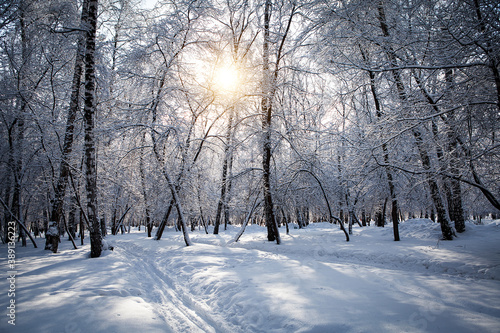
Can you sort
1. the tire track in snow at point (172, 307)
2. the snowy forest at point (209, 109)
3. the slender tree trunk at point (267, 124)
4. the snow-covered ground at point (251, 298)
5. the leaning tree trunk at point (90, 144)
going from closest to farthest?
1. the snow-covered ground at point (251, 298)
2. the tire track in snow at point (172, 307)
3. the snowy forest at point (209, 109)
4. the leaning tree trunk at point (90, 144)
5. the slender tree trunk at point (267, 124)

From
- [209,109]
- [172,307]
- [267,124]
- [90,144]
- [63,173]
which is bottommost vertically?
[172,307]

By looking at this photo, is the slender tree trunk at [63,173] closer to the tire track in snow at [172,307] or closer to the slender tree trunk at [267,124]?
the tire track in snow at [172,307]

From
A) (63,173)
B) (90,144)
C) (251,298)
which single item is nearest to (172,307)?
(251,298)

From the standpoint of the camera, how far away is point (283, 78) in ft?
36.7

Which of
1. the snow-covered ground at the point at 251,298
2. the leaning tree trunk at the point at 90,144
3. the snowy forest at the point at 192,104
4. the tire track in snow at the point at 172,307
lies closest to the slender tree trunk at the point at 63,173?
the snowy forest at the point at 192,104

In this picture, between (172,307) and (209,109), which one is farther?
(209,109)

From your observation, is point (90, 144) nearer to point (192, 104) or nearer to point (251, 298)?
point (192, 104)

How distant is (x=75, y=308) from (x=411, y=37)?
823 centimetres

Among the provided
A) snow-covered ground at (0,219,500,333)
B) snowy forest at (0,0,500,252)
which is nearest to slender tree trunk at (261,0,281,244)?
snowy forest at (0,0,500,252)

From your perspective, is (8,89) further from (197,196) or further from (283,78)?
(283,78)

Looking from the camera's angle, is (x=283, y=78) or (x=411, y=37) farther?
(x=283, y=78)

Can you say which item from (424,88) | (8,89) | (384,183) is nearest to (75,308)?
(424,88)

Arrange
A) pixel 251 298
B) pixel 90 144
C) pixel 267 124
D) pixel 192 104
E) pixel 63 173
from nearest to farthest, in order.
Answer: pixel 251 298
pixel 90 144
pixel 63 173
pixel 267 124
pixel 192 104

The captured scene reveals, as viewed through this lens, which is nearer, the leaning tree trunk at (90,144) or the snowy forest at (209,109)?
the snowy forest at (209,109)
